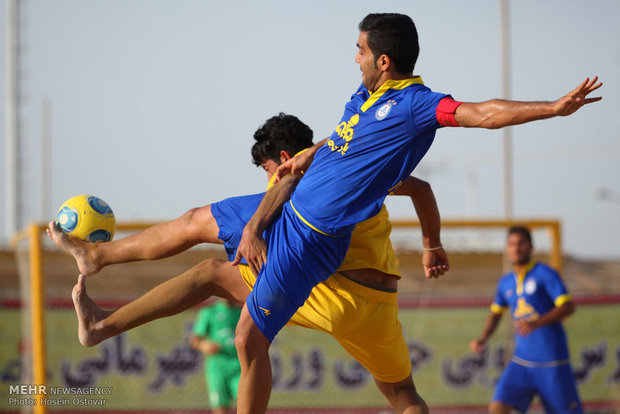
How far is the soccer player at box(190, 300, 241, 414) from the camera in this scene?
849 centimetres

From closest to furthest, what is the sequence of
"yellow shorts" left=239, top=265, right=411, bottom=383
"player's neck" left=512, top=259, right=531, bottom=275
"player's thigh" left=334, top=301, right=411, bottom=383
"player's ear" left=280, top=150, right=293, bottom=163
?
"yellow shorts" left=239, top=265, right=411, bottom=383, "player's thigh" left=334, top=301, right=411, bottom=383, "player's ear" left=280, top=150, right=293, bottom=163, "player's neck" left=512, top=259, right=531, bottom=275

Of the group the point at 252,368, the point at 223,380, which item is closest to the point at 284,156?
the point at 252,368

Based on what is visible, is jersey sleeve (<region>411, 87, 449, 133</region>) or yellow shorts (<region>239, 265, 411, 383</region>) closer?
jersey sleeve (<region>411, 87, 449, 133</region>)

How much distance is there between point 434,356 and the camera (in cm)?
1146

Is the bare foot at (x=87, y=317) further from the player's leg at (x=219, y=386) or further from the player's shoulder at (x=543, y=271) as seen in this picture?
the player's shoulder at (x=543, y=271)

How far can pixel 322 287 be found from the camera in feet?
13.7

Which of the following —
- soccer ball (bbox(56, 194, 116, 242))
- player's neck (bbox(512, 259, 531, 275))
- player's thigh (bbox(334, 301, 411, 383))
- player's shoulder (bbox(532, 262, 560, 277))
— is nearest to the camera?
player's thigh (bbox(334, 301, 411, 383))

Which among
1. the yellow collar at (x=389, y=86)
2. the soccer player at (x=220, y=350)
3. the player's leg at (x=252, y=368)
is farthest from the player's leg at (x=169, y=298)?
the soccer player at (x=220, y=350)

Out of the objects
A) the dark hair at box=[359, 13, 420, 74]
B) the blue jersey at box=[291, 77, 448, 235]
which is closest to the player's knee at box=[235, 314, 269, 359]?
the blue jersey at box=[291, 77, 448, 235]

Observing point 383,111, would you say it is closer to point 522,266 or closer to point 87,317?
point 87,317

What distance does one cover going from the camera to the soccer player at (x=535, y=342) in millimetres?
7594

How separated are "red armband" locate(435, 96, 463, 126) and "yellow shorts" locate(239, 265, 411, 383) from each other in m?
1.09

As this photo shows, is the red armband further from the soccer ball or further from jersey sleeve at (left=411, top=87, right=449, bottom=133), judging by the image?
the soccer ball

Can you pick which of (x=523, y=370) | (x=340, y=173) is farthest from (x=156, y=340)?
(x=340, y=173)
